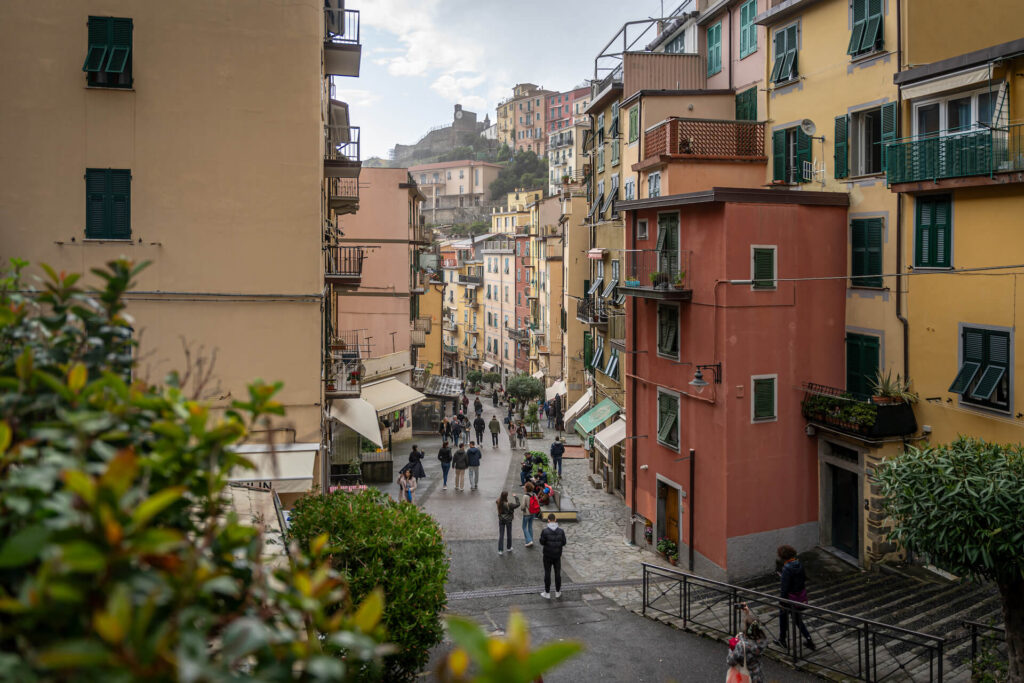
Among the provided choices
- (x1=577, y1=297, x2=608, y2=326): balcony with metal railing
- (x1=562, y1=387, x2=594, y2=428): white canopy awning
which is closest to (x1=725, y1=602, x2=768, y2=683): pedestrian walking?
(x1=577, y1=297, x2=608, y2=326): balcony with metal railing

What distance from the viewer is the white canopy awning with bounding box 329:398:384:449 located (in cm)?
2575

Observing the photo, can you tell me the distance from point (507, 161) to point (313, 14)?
5307 inches

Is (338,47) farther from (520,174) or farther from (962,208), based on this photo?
(520,174)

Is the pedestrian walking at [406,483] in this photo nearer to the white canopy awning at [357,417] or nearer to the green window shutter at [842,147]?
the white canopy awning at [357,417]

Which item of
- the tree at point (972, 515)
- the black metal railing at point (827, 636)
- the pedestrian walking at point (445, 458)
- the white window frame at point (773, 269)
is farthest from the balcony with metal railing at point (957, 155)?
the pedestrian walking at point (445, 458)

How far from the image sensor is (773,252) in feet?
64.5

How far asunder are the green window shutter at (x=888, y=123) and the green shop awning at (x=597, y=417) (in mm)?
13796

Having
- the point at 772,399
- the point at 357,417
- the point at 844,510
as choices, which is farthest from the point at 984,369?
the point at 357,417

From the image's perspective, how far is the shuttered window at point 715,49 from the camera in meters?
28.9

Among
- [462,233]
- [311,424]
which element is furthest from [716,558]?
[462,233]

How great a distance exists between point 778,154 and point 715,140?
6.42ft

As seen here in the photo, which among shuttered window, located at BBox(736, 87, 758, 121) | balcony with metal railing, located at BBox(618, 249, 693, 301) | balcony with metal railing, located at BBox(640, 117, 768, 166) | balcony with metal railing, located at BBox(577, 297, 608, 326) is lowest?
balcony with metal railing, located at BBox(577, 297, 608, 326)

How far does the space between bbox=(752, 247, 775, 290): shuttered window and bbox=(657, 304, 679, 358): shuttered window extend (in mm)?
2540

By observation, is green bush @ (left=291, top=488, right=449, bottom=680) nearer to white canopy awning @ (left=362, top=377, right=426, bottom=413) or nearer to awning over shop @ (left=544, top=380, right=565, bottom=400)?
white canopy awning @ (left=362, top=377, right=426, bottom=413)
